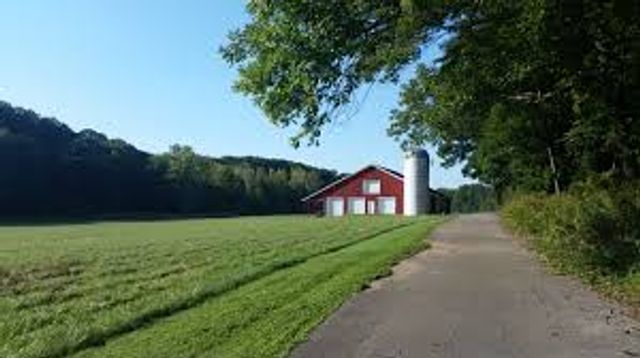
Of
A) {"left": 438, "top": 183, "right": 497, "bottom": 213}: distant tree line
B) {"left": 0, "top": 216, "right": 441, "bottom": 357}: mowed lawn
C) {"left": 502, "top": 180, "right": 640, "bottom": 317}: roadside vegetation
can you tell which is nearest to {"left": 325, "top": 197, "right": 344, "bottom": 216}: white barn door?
{"left": 438, "top": 183, "right": 497, "bottom": 213}: distant tree line

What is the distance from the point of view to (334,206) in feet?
400

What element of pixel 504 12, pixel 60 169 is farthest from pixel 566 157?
pixel 60 169

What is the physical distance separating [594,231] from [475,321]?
33.9ft

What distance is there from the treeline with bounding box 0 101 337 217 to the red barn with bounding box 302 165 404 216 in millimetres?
28598

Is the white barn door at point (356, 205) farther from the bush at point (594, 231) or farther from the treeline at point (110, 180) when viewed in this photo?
the bush at point (594, 231)

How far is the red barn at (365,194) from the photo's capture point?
120m

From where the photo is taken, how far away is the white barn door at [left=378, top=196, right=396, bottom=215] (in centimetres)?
11975

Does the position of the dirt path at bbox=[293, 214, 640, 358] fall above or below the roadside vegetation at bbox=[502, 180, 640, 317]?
below

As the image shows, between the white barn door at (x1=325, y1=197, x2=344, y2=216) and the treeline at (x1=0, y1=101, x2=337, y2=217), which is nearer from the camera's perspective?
the white barn door at (x1=325, y1=197, x2=344, y2=216)

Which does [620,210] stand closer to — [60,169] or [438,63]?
[438,63]

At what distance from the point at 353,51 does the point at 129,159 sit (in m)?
141

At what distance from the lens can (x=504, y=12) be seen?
61.1 feet

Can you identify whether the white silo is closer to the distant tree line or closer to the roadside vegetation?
the distant tree line

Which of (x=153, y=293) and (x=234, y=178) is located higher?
(x=234, y=178)
